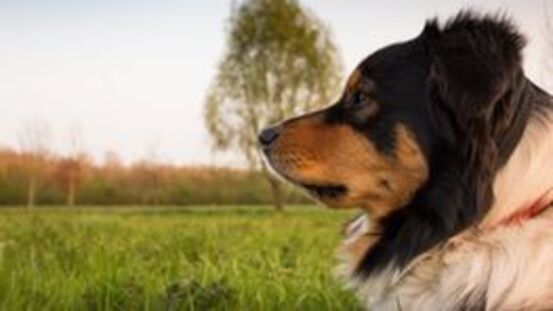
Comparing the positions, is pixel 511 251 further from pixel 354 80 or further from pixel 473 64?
pixel 354 80

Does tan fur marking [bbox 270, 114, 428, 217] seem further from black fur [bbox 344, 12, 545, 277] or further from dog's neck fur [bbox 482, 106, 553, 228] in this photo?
dog's neck fur [bbox 482, 106, 553, 228]

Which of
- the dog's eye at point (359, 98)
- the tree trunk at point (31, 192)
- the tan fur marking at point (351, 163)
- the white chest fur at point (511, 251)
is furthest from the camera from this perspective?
the tree trunk at point (31, 192)

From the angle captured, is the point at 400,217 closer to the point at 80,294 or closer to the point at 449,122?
the point at 449,122

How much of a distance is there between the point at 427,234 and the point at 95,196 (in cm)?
2717

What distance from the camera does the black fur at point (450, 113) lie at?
142 inches

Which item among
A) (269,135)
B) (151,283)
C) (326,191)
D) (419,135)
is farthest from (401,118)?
(151,283)

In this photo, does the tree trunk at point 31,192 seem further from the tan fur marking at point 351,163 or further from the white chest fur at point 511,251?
the white chest fur at point 511,251

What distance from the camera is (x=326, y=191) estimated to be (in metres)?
4.05

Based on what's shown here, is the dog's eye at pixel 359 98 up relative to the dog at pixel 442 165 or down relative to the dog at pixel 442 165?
up

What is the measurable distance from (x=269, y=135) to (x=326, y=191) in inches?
12.6

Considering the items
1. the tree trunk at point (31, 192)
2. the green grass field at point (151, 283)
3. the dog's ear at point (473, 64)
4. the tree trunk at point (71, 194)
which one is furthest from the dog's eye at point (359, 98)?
the tree trunk at point (71, 194)

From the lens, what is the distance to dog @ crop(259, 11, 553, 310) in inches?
142

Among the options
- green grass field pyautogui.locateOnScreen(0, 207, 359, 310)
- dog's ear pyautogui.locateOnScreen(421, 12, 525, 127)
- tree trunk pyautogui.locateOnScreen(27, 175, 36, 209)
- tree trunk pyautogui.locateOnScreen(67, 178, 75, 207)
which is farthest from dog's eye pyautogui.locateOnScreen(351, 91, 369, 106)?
tree trunk pyautogui.locateOnScreen(67, 178, 75, 207)

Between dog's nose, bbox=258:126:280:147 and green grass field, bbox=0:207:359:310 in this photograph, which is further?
green grass field, bbox=0:207:359:310
